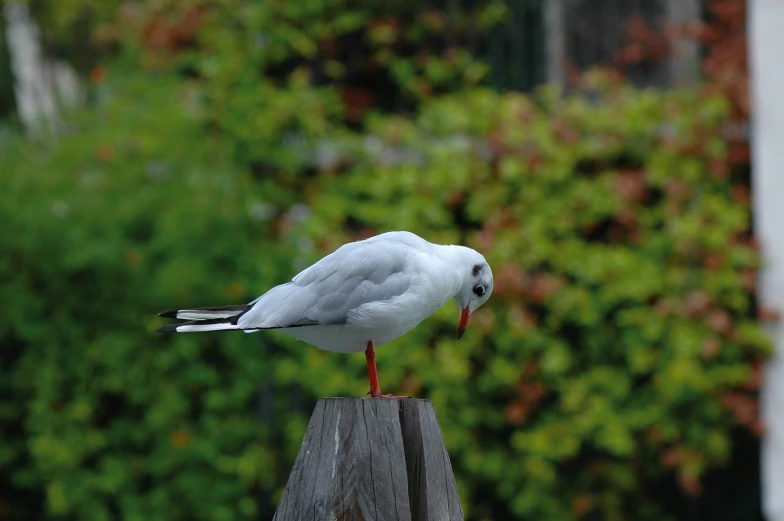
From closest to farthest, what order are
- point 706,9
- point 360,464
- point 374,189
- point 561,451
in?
1. point 360,464
2. point 561,451
3. point 374,189
4. point 706,9

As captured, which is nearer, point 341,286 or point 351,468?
point 351,468

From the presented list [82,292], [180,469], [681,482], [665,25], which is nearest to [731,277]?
[681,482]

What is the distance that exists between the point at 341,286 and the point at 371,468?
0.59 meters

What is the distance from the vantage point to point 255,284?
17.9 ft

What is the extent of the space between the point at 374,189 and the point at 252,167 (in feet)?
2.56

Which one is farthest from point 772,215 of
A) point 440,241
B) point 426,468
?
point 426,468

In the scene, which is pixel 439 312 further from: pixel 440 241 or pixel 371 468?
pixel 371 468

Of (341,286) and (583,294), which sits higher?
(341,286)

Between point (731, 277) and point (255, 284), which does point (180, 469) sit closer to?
point (255, 284)

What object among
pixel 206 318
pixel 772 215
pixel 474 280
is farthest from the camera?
pixel 772 215

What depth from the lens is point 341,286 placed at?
8.30 ft

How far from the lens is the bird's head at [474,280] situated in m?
2.66

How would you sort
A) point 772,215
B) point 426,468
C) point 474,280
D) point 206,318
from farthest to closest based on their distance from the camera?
point 772,215 < point 474,280 < point 206,318 < point 426,468

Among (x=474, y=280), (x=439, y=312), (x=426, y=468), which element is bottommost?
(x=439, y=312)
